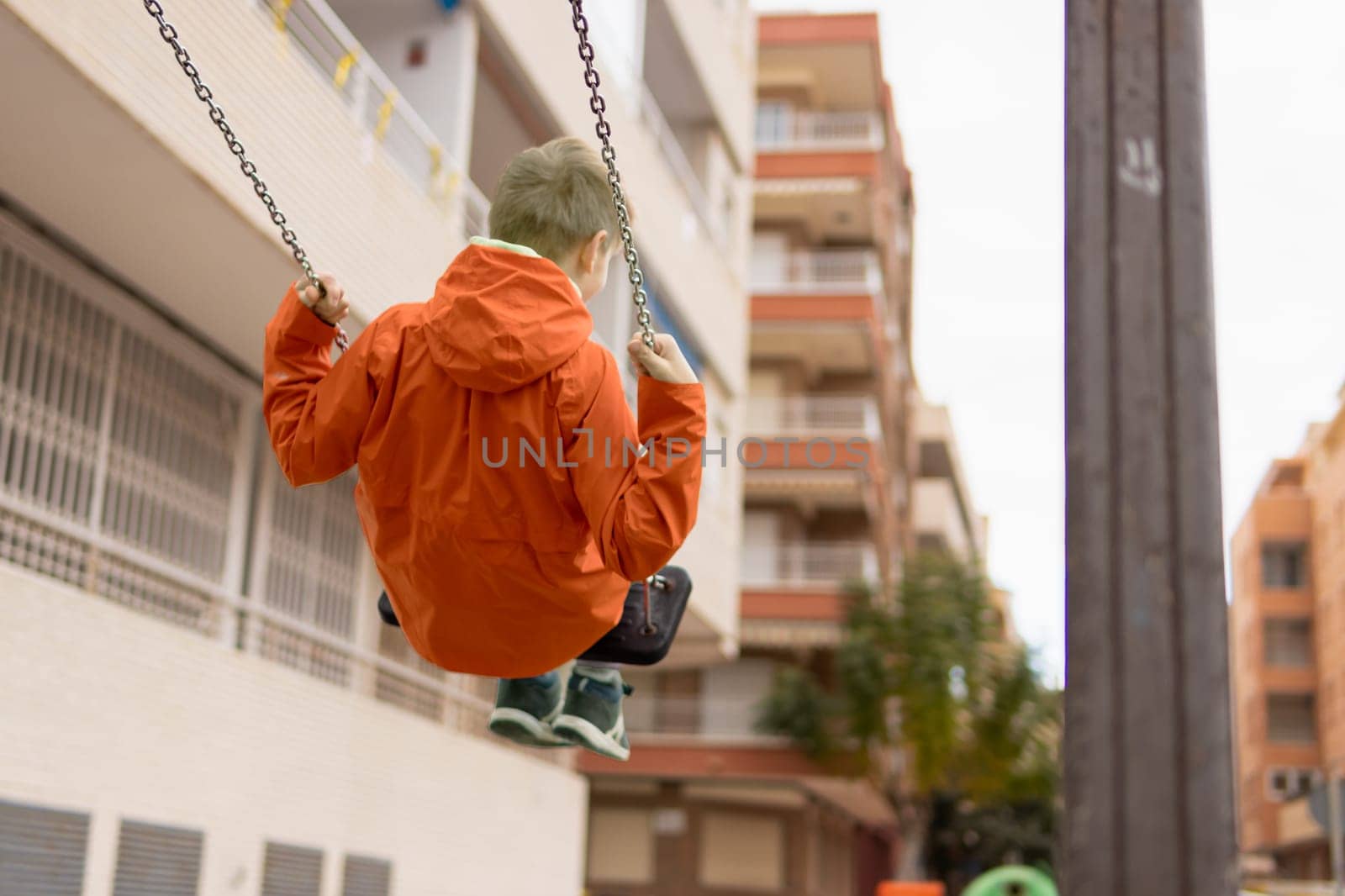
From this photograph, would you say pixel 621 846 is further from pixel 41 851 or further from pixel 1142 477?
pixel 1142 477

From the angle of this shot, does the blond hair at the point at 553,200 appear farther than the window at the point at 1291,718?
No

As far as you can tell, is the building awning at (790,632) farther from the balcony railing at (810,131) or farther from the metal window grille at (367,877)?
the metal window grille at (367,877)

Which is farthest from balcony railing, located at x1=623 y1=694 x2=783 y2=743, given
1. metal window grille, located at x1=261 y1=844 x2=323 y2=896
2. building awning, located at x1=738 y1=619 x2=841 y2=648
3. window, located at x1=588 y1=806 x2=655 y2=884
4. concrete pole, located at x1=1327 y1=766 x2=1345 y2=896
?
concrete pole, located at x1=1327 y1=766 x2=1345 y2=896

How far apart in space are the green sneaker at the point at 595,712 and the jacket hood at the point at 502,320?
174cm

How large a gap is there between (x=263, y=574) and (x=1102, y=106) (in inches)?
394

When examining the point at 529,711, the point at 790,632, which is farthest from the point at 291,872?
the point at 790,632

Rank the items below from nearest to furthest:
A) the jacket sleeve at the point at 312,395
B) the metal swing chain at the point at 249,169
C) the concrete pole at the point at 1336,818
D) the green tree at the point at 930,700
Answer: the jacket sleeve at the point at 312,395 < the metal swing chain at the point at 249,169 < the concrete pole at the point at 1336,818 < the green tree at the point at 930,700

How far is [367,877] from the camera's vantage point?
41.6 feet

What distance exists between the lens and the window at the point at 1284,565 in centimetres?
6056

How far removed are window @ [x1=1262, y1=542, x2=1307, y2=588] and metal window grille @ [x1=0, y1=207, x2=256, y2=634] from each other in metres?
54.3

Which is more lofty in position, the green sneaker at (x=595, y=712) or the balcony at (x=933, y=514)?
the balcony at (x=933, y=514)

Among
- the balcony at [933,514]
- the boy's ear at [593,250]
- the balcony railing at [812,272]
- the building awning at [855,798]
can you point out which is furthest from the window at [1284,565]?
the boy's ear at [593,250]

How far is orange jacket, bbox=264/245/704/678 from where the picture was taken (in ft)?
11.9

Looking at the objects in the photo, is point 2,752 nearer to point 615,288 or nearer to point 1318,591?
point 615,288
